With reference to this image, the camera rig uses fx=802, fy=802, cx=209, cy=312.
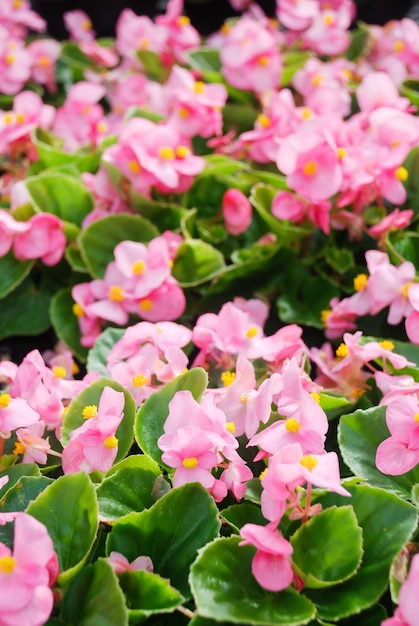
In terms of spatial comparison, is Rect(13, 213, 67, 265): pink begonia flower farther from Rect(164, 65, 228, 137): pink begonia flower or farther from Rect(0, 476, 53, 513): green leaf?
Rect(0, 476, 53, 513): green leaf

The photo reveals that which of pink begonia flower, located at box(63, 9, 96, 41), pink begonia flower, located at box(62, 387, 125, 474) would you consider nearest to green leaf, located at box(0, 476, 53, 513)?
pink begonia flower, located at box(62, 387, 125, 474)

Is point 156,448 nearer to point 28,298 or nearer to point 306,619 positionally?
point 306,619

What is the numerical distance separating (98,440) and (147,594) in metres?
0.16

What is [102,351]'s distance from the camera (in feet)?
3.19

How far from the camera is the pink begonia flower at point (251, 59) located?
149 cm

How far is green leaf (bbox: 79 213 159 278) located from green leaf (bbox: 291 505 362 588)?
0.60m

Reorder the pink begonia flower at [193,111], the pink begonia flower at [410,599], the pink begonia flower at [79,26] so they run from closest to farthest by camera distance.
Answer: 1. the pink begonia flower at [410,599]
2. the pink begonia flower at [193,111]
3. the pink begonia flower at [79,26]

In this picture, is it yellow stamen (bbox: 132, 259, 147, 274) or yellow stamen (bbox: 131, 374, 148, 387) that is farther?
yellow stamen (bbox: 132, 259, 147, 274)

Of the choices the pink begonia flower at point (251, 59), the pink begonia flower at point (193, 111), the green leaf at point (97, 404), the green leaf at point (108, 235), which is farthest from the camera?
the pink begonia flower at point (251, 59)

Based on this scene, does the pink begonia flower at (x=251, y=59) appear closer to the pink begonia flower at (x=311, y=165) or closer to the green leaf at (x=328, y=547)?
the pink begonia flower at (x=311, y=165)

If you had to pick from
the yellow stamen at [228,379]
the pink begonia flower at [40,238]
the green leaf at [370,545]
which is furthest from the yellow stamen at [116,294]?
the green leaf at [370,545]

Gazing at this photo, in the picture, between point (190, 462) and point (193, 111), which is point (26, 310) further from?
point (190, 462)

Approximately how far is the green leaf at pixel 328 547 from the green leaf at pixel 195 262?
21.2 inches

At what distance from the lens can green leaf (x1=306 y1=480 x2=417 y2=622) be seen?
2.07 ft
